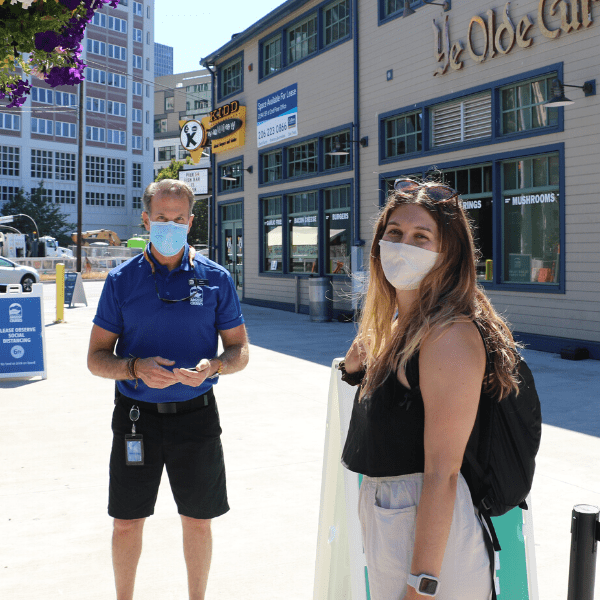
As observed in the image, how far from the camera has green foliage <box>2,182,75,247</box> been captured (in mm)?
75500

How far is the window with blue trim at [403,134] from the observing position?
48.8 ft

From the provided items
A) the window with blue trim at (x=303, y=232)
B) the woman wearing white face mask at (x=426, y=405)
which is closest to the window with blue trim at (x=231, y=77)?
the window with blue trim at (x=303, y=232)

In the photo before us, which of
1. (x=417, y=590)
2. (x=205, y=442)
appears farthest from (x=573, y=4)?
(x=417, y=590)

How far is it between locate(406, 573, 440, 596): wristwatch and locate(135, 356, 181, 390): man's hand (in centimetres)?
142

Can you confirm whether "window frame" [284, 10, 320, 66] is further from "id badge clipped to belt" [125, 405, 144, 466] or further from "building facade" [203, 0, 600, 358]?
"id badge clipped to belt" [125, 405, 144, 466]

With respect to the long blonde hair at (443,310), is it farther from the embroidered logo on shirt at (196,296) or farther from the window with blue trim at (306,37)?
the window with blue trim at (306,37)

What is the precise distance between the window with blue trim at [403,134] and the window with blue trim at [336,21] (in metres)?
3.10

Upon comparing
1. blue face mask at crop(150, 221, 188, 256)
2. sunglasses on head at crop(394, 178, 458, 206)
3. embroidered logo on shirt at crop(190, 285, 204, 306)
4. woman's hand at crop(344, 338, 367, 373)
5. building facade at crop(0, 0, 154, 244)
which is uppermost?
building facade at crop(0, 0, 154, 244)

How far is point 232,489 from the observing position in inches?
208

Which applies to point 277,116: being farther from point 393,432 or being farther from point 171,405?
point 393,432

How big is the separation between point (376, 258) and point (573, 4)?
1056 centimetres

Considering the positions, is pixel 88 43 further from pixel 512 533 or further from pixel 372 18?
pixel 512 533

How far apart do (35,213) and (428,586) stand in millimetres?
Answer: 79399

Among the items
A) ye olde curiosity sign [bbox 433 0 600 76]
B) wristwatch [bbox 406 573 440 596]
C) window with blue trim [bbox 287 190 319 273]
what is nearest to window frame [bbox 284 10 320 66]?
window with blue trim [bbox 287 190 319 273]
